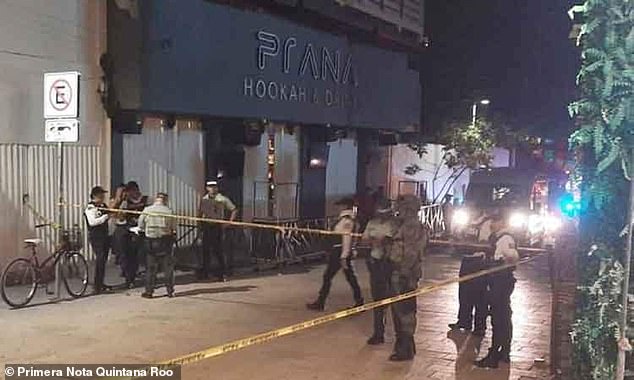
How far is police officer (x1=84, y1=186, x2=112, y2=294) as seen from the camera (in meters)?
13.2

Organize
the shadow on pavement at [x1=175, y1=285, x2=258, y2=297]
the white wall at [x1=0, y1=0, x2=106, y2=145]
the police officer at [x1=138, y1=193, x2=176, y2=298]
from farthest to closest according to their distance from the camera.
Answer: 1. the white wall at [x1=0, y1=0, x2=106, y2=145]
2. the shadow on pavement at [x1=175, y1=285, x2=258, y2=297]
3. the police officer at [x1=138, y1=193, x2=176, y2=298]

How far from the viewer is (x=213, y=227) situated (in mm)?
15203

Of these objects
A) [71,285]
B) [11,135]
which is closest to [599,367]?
[71,285]

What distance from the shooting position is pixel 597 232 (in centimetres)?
428

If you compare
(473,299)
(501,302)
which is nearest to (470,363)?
(501,302)

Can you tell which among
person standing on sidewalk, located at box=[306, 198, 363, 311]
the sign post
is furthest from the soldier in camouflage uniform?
the sign post

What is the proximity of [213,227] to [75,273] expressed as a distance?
290 centimetres

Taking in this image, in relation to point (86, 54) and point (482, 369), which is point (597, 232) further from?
point (86, 54)

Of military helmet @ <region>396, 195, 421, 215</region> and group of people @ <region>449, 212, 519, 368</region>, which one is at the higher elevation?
military helmet @ <region>396, 195, 421, 215</region>

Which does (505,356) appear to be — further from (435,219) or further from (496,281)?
(435,219)

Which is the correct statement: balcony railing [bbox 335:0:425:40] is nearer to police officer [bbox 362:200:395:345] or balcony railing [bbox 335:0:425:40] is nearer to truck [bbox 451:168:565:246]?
truck [bbox 451:168:565:246]

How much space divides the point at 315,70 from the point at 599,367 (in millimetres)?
19007

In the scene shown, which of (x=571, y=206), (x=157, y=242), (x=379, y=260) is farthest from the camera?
(x=157, y=242)

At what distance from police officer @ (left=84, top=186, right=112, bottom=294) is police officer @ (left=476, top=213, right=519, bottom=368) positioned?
711 centimetres
